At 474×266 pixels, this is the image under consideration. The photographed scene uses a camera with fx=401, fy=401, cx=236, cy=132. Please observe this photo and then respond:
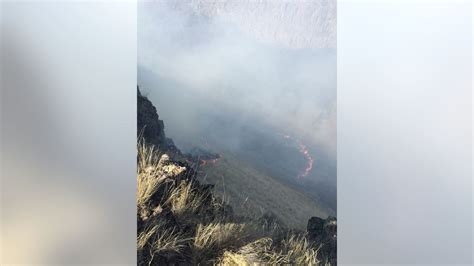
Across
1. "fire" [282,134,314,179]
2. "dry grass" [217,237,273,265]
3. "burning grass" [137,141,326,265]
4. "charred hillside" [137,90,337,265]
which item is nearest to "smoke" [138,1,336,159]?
"fire" [282,134,314,179]

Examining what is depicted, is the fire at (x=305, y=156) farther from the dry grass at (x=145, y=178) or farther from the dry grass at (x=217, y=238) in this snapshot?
the dry grass at (x=145, y=178)

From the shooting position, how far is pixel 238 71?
272 cm

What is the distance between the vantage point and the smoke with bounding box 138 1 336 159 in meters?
2.71

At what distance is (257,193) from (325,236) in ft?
1.78

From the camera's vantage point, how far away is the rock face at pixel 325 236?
271 cm

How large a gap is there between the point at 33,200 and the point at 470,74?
3036 millimetres

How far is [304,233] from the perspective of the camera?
2715 millimetres

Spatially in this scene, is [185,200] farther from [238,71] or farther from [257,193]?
[238,71]

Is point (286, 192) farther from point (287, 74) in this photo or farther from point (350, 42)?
point (350, 42)

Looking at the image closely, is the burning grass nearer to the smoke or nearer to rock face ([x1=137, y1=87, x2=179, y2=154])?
rock face ([x1=137, y1=87, x2=179, y2=154])

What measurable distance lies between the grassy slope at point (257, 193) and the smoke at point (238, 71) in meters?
0.19

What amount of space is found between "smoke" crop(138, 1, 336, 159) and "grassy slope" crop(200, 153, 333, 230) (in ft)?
0.62

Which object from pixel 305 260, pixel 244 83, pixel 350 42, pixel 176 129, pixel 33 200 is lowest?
pixel 33 200

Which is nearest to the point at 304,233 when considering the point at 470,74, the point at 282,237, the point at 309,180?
the point at 282,237
